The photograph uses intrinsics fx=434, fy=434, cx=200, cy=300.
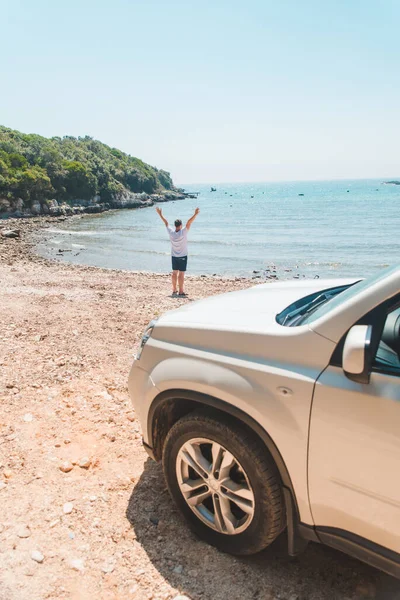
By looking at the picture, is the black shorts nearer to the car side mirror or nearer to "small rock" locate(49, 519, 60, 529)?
"small rock" locate(49, 519, 60, 529)

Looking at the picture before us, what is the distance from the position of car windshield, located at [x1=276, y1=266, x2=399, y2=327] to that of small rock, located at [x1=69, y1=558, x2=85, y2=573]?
5.98 feet

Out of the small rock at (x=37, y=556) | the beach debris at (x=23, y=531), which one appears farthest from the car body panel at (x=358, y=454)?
the beach debris at (x=23, y=531)

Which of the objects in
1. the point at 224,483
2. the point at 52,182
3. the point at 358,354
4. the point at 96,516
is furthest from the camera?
the point at 52,182

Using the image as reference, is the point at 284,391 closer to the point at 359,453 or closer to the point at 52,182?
the point at 359,453

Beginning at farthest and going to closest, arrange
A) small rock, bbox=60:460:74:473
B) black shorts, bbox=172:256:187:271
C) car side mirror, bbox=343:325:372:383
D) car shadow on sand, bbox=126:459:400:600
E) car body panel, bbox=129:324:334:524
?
black shorts, bbox=172:256:187:271
small rock, bbox=60:460:74:473
car shadow on sand, bbox=126:459:400:600
car body panel, bbox=129:324:334:524
car side mirror, bbox=343:325:372:383

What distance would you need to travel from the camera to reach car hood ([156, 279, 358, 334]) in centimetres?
243

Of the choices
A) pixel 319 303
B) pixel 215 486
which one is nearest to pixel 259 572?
pixel 215 486

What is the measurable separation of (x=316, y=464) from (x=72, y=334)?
17.1ft

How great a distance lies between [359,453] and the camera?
185 cm

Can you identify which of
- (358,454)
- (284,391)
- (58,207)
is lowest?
(358,454)

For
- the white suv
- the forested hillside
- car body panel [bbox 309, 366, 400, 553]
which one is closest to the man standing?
the white suv

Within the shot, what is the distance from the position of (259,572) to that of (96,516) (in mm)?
1143

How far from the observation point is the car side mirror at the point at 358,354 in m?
1.75

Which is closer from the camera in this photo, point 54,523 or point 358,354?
point 358,354
